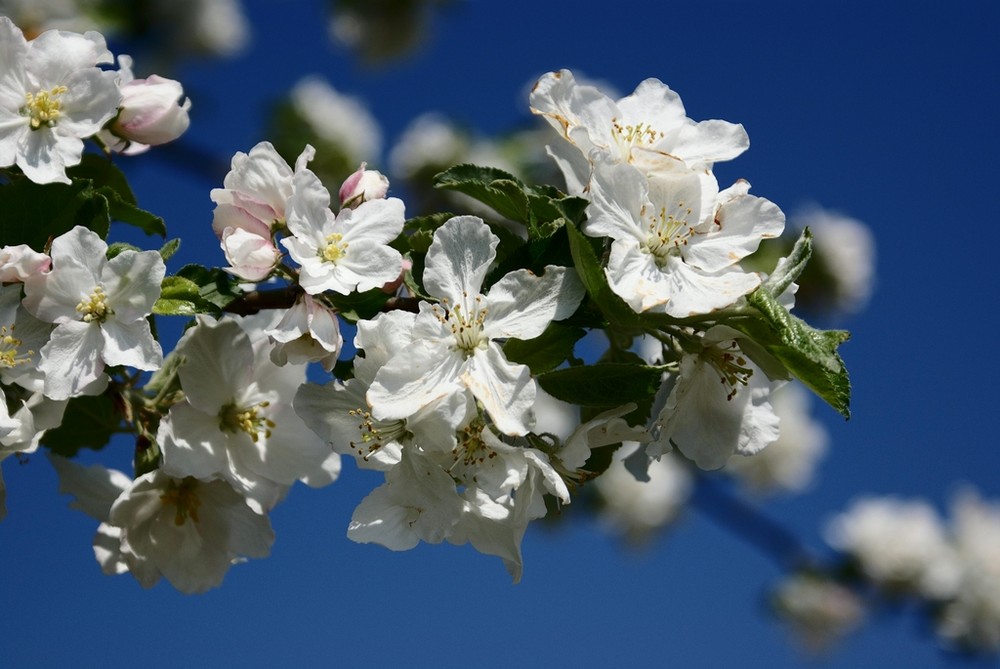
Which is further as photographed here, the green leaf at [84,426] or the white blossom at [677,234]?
the green leaf at [84,426]

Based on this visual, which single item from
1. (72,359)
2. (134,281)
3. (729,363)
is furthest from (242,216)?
(729,363)

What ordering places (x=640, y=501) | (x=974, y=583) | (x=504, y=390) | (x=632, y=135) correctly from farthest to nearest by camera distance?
(x=640, y=501) < (x=974, y=583) < (x=632, y=135) < (x=504, y=390)

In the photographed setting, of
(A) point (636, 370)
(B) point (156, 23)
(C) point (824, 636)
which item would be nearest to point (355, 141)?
(B) point (156, 23)

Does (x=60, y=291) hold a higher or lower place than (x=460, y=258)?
lower

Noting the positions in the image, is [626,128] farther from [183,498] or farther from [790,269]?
[183,498]

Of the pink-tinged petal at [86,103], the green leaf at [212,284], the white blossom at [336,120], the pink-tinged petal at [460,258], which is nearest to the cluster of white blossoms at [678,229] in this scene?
the pink-tinged petal at [460,258]

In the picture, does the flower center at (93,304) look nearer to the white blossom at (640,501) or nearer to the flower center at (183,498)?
the flower center at (183,498)

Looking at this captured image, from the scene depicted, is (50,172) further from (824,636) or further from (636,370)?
(824,636)

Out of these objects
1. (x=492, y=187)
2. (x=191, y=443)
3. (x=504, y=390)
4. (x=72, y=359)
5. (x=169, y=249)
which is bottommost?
(x=191, y=443)
